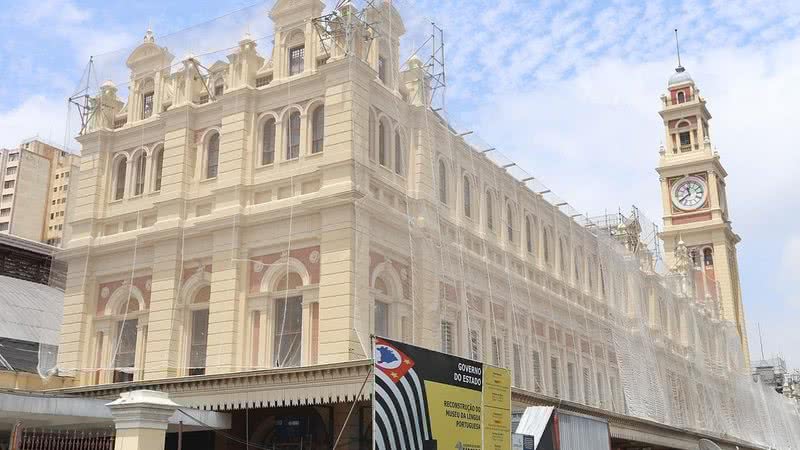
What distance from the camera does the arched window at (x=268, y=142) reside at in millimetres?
25734

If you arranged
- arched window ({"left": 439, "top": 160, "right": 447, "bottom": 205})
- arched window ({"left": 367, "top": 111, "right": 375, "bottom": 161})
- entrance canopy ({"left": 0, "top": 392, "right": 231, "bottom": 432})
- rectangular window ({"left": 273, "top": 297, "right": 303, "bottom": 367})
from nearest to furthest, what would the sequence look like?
entrance canopy ({"left": 0, "top": 392, "right": 231, "bottom": 432}) → rectangular window ({"left": 273, "top": 297, "right": 303, "bottom": 367}) → arched window ({"left": 367, "top": 111, "right": 375, "bottom": 161}) → arched window ({"left": 439, "top": 160, "right": 447, "bottom": 205})

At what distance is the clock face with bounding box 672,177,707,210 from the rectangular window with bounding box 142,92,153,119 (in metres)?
53.3

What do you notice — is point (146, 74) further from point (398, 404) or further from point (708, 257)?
point (708, 257)

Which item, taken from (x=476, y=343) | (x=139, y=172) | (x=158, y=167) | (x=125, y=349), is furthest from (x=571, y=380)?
(x=139, y=172)

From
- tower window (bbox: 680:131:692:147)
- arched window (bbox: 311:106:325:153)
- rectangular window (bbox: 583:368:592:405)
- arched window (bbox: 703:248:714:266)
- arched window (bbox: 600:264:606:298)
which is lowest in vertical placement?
rectangular window (bbox: 583:368:592:405)

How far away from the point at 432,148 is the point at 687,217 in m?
49.6

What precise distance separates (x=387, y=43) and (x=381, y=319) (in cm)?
881

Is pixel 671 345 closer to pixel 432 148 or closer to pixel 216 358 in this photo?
pixel 432 148

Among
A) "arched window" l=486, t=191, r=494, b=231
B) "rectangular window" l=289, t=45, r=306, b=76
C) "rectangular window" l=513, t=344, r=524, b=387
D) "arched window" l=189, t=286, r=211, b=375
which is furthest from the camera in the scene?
"arched window" l=486, t=191, r=494, b=231

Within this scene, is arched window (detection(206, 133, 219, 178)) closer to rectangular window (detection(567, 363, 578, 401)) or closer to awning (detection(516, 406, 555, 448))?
awning (detection(516, 406, 555, 448))

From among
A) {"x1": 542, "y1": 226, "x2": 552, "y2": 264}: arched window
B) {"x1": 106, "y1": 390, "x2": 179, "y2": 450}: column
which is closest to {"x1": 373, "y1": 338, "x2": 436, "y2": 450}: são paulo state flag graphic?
{"x1": 106, "y1": 390, "x2": 179, "y2": 450}: column

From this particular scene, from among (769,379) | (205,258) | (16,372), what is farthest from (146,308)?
(769,379)

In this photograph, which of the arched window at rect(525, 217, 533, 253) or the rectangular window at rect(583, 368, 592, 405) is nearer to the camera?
the arched window at rect(525, 217, 533, 253)

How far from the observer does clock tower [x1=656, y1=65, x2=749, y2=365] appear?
224 feet
